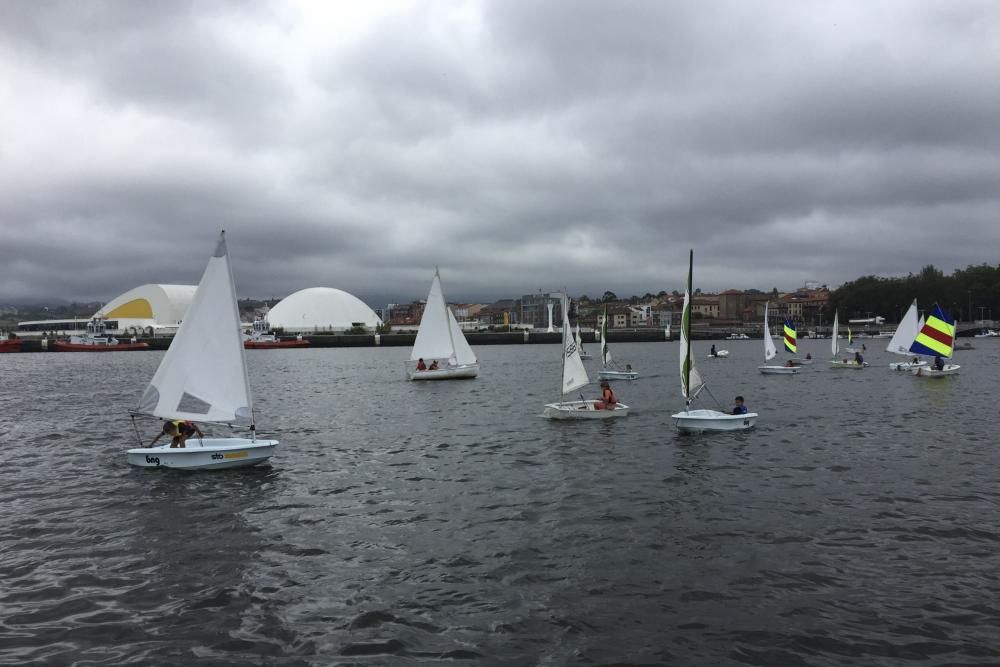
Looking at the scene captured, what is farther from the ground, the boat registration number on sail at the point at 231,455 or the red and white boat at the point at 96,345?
the red and white boat at the point at 96,345

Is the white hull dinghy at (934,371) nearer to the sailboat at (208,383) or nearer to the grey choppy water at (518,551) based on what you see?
the grey choppy water at (518,551)

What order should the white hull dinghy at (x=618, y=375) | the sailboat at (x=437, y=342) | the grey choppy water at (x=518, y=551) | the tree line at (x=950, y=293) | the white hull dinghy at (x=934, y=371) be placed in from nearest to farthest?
the grey choppy water at (x=518, y=551), the white hull dinghy at (x=934, y=371), the sailboat at (x=437, y=342), the white hull dinghy at (x=618, y=375), the tree line at (x=950, y=293)

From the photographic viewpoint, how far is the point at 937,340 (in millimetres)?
47812

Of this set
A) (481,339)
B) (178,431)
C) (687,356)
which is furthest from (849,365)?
(481,339)

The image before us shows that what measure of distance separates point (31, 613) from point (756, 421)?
84.5 feet

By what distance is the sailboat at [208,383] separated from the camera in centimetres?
1952

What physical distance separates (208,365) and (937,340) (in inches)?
1941

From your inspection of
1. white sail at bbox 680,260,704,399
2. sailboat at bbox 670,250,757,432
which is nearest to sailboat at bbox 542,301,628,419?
white sail at bbox 680,260,704,399

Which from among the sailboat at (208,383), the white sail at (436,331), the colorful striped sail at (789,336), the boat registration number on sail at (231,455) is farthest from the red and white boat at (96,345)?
the boat registration number on sail at (231,455)

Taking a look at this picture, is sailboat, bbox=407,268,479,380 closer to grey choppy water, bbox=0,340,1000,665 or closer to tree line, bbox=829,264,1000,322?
grey choppy water, bbox=0,340,1000,665

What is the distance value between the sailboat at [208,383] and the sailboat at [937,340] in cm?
4617

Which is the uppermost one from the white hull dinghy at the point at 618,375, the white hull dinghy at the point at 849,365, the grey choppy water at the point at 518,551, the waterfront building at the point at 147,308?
the waterfront building at the point at 147,308

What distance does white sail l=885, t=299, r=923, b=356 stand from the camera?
5681 centimetres

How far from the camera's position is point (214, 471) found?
1956cm
